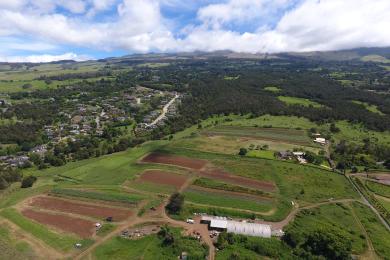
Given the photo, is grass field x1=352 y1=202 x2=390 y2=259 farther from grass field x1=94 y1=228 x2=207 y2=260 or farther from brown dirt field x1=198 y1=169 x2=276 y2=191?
grass field x1=94 y1=228 x2=207 y2=260

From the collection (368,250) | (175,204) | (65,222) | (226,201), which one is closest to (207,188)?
(226,201)

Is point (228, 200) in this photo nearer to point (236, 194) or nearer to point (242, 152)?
point (236, 194)

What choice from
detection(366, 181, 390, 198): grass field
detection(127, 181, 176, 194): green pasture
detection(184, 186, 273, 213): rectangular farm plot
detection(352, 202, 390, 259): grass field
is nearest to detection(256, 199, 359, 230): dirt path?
detection(352, 202, 390, 259): grass field

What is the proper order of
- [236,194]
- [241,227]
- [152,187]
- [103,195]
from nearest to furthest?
[241,227]
[103,195]
[236,194]
[152,187]

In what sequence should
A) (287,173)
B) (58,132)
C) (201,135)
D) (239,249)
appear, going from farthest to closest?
(58,132) → (201,135) → (287,173) → (239,249)

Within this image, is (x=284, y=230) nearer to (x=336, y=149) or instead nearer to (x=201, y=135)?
(x=336, y=149)

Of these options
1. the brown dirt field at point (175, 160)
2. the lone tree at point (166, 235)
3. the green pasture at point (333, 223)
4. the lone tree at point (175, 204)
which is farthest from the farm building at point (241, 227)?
the brown dirt field at point (175, 160)

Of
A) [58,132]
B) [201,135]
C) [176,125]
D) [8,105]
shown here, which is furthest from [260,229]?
[8,105]
